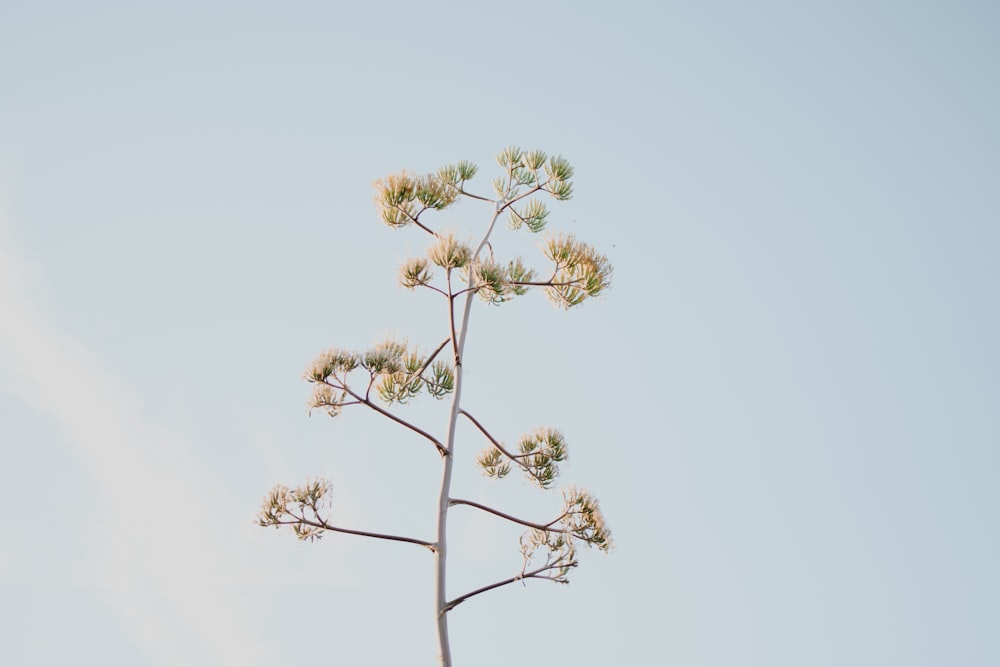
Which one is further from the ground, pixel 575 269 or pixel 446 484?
pixel 575 269

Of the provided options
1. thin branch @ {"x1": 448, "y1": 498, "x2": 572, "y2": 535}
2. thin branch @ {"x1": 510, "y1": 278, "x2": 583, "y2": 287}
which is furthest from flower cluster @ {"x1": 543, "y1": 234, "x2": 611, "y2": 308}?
thin branch @ {"x1": 448, "y1": 498, "x2": 572, "y2": 535}

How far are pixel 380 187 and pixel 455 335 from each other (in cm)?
92

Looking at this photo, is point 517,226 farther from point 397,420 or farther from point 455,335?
point 397,420

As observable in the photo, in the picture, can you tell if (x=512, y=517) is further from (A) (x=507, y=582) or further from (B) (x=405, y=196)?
(B) (x=405, y=196)

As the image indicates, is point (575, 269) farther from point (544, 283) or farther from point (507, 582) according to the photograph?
point (507, 582)

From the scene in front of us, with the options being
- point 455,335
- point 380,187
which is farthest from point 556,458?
point 380,187

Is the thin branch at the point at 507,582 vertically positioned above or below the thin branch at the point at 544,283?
below

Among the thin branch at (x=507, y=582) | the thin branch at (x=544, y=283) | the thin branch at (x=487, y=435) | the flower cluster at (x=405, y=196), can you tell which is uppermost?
the flower cluster at (x=405, y=196)

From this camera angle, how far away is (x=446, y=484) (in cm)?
455

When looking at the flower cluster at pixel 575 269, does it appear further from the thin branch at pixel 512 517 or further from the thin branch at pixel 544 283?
the thin branch at pixel 512 517

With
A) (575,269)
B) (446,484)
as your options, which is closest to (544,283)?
(575,269)

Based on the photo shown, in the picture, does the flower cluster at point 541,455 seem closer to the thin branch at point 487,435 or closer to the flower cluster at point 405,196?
the thin branch at point 487,435

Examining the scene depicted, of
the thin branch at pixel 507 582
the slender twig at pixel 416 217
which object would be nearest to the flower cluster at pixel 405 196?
the slender twig at pixel 416 217

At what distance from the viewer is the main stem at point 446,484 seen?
4273 mm
